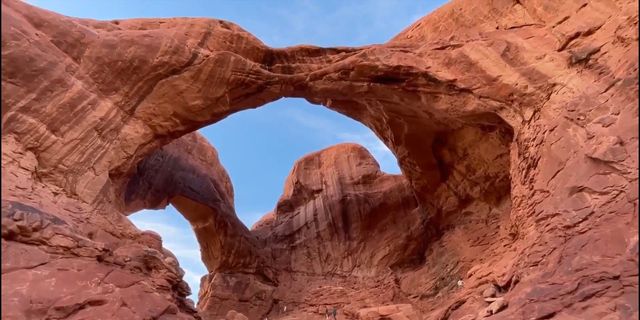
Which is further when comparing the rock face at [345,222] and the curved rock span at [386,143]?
the rock face at [345,222]

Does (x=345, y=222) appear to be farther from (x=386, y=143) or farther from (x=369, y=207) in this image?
(x=386, y=143)

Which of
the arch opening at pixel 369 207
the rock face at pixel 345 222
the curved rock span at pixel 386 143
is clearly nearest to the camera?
the curved rock span at pixel 386 143

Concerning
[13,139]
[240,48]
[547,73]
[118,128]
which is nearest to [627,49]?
[547,73]

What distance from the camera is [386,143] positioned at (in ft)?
66.1

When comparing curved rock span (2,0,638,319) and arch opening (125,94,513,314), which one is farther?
arch opening (125,94,513,314)

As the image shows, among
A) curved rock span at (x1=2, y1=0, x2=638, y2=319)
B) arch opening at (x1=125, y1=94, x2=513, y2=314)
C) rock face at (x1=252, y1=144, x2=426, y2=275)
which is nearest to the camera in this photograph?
curved rock span at (x1=2, y1=0, x2=638, y2=319)

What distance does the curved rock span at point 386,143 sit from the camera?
34.4ft

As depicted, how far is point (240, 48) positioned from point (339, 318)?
9.30 meters

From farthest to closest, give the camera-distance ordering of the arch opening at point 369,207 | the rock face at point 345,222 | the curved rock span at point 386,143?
the rock face at point 345,222 → the arch opening at point 369,207 → the curved rock span at point 386,143

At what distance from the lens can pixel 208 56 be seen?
15539 mm

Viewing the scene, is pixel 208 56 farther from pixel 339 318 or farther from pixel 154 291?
pixel 339 318

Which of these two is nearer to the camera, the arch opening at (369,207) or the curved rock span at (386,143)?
the curved rock span at (386,143)

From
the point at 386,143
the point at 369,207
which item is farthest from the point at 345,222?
the point at 386,143

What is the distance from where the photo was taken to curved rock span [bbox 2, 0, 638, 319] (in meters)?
10.5
